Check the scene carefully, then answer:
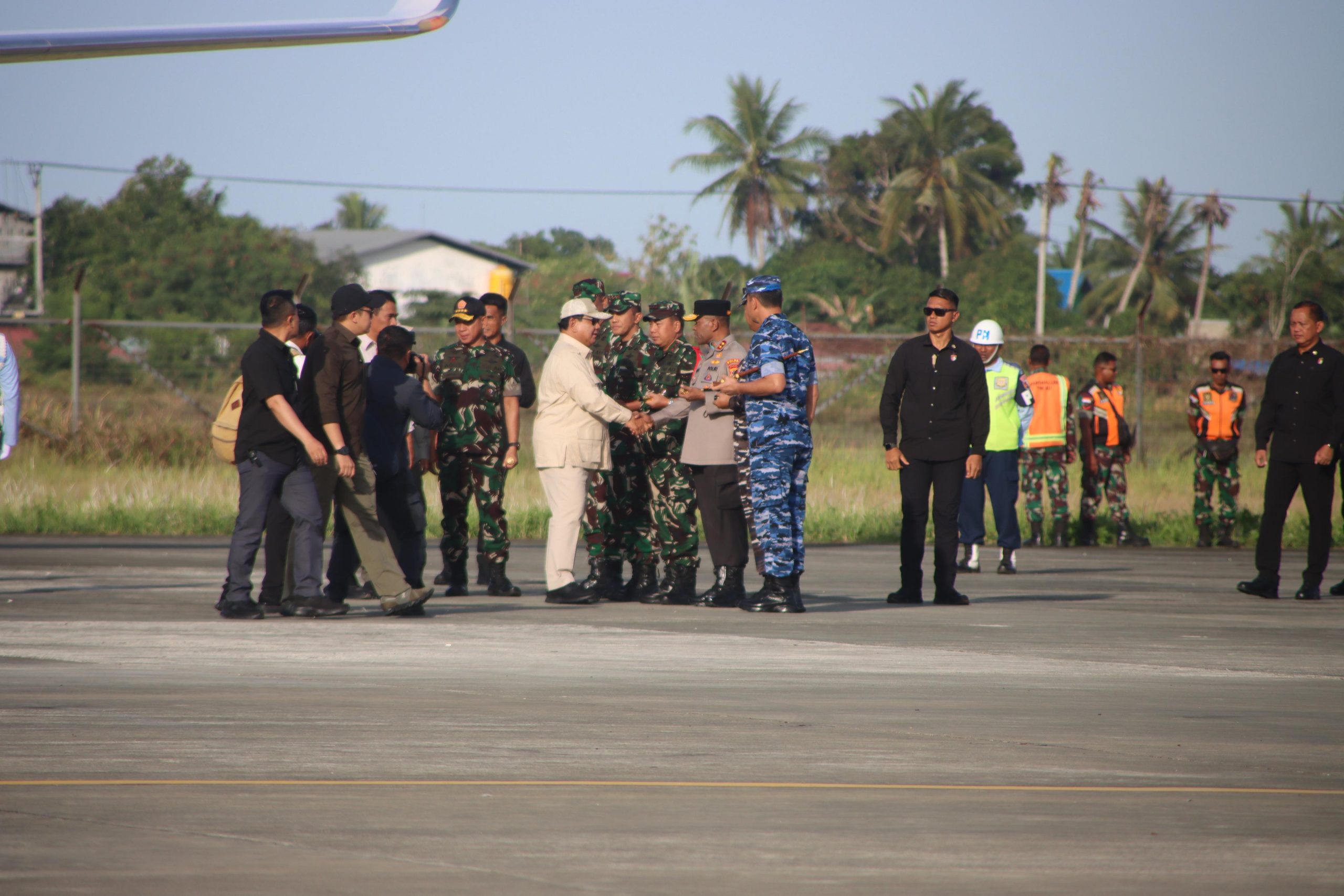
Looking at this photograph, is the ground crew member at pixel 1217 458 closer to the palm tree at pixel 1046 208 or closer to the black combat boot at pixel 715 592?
the black combat boot at pixel 715 592

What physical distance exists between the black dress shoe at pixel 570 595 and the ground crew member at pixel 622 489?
15cm

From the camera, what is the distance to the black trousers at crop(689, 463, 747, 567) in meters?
10.3

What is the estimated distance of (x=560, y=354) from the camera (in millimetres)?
10445

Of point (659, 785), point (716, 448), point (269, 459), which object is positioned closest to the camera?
point (659, 785)

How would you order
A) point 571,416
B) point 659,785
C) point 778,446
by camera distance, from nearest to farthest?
point 659,785 → point 778,446 → point 571,416

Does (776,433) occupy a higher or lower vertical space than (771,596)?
higher

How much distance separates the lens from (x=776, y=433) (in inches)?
387

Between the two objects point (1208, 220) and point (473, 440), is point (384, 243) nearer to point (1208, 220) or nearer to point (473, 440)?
point (1208, 220)

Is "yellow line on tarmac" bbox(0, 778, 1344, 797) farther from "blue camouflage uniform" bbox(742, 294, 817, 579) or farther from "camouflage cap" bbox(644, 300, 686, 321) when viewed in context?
"camouflage cap" bbox(644, 300, 686, 321)

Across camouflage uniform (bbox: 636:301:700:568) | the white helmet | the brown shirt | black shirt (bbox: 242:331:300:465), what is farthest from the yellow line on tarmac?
the white helmet

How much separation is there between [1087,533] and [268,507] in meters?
10.1

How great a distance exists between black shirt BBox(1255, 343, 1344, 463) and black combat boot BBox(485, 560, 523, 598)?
222 inches

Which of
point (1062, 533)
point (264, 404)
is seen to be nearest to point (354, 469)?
point (264, 404)

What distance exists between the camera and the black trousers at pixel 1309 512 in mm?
11219
